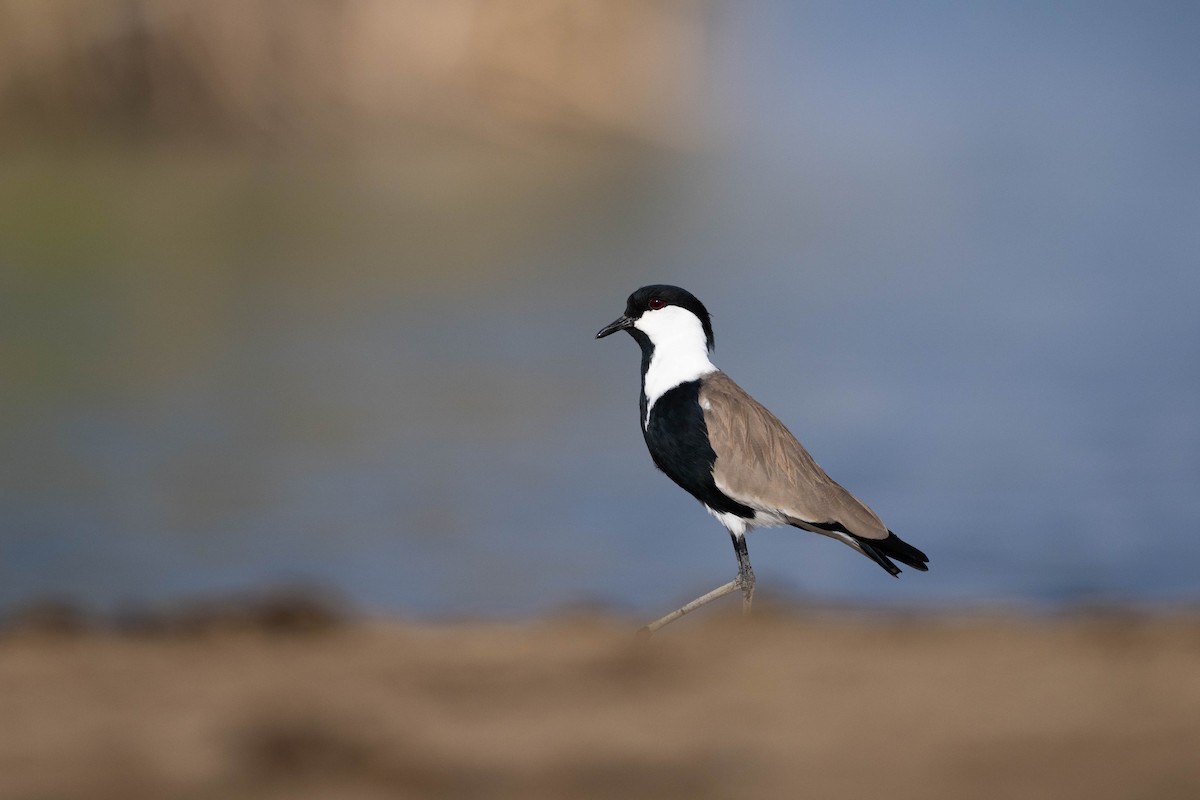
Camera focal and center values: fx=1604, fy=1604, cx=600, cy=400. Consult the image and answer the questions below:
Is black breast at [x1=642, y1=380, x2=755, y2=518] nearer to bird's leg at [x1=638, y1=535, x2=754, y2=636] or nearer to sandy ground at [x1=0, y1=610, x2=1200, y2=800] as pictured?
bird's leg at [x1=638, y1=535, x2=754, y2=636]

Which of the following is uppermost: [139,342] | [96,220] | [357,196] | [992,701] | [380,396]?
[357,196]

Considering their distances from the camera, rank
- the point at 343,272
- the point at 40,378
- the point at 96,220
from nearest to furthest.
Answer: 1. the point at 40,378
2. the point at 343,272
3. the point at 96,220

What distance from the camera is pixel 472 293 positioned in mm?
16438

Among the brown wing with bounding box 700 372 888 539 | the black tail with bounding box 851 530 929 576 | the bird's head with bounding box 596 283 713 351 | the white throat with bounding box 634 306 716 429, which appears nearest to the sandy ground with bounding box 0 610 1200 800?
the black tail with bounding box 851 530 929 576

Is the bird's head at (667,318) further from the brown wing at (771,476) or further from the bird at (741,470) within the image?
the brown wing at (771,476)

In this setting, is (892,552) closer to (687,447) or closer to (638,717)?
(687,447)

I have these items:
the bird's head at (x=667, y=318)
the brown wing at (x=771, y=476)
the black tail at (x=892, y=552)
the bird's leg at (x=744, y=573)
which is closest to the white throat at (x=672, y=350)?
the bird's head at (x=667, y=318)

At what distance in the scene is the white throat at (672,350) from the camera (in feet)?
16.5

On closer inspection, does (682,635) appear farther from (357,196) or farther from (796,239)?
(357,196)

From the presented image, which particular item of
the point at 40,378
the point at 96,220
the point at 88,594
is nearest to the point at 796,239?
the point at 96,220

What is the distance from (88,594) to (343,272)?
10.8 m

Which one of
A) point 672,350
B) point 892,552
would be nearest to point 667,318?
point 672,350

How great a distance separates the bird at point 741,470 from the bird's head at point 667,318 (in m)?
0.11

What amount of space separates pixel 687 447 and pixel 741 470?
0.18 m
